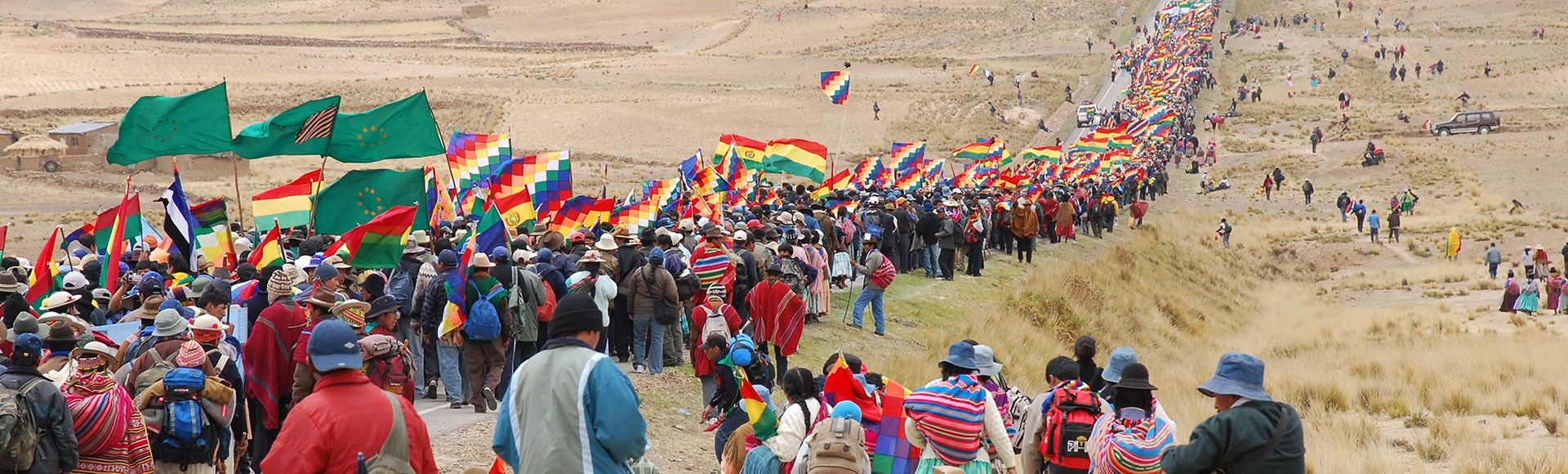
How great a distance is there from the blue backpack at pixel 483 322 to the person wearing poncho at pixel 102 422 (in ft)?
13.2

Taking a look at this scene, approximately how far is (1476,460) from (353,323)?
1014 centimetres

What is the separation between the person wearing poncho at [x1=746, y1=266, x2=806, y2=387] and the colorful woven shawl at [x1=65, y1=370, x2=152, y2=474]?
22.6ft

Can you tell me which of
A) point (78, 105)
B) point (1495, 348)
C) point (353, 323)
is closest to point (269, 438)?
point (353, 323)

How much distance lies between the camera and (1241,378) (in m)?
6.30

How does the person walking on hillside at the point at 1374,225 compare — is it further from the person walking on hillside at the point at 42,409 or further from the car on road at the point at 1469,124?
the person walking on hillside at the point at 42,409

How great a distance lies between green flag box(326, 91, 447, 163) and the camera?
1557 cm

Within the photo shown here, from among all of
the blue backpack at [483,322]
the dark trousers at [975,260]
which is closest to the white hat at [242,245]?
the blue backpack at [483,322]

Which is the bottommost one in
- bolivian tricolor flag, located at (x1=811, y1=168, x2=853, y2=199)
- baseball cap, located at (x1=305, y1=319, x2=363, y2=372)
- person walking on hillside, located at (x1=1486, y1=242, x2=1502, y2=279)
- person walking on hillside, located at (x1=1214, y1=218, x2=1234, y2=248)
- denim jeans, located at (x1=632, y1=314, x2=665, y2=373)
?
person walking on hillside, located at (x1=1214, y1=218, x2=1234, y2=248)

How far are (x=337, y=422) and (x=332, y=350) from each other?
11.4 inches

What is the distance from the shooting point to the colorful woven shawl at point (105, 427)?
731cm

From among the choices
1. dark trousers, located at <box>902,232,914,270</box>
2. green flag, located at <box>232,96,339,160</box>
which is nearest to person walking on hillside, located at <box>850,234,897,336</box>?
dark trousers, located at <box>902,232,914,270</box>

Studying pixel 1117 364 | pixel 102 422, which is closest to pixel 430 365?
pixel 102 422

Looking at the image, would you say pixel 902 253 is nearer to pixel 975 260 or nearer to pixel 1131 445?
pixel 975 260

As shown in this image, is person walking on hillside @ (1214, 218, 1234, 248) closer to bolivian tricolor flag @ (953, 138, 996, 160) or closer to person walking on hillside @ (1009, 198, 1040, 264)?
bolivian tricolor flag @ (953, 138, 996, 160)
